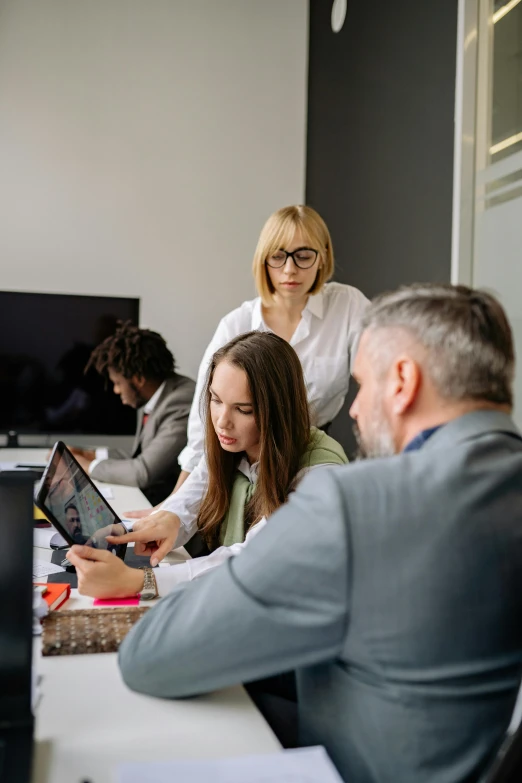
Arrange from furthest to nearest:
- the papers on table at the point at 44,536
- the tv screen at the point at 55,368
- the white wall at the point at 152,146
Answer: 1. the white wall at the point at 152,146
2. the tv screen at the point at 55,368
3. the papers on table at the point at 44,536

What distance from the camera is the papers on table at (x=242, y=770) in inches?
31.4

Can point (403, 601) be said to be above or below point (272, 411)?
below

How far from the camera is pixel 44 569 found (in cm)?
165

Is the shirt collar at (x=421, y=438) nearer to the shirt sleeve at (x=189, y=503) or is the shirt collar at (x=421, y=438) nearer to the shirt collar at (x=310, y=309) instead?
the shirt sleeve at (x=189, y=503)

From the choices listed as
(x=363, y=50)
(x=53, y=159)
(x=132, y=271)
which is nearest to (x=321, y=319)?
(x=363, y=50)

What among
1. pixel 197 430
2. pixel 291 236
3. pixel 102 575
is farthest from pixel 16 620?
pixel 291 236

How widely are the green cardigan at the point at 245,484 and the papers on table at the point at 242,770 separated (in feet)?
3.04

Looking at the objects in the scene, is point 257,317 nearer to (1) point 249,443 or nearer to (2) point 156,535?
(1) point 249,443

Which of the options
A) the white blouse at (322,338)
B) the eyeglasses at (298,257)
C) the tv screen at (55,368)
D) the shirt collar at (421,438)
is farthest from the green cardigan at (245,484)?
the tv screen at (55,368)

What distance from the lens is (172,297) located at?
4.24 meters

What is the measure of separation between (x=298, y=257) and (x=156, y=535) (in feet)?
3.43

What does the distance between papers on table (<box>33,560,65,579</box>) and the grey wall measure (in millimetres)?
1585

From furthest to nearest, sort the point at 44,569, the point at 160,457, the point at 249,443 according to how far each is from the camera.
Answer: the point at 160,457 < the point at 249,443 < the point at 44,569

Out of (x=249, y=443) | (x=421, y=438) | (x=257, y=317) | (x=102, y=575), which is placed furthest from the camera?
(x=257, y=317)
